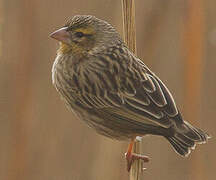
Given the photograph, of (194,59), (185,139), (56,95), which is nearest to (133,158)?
(185,139)

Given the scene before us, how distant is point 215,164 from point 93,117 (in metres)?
1.41

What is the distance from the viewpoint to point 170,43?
4.71 meters

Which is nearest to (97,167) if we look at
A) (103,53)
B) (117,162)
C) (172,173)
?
(117,162)

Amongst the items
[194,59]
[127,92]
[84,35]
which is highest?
[84,35]

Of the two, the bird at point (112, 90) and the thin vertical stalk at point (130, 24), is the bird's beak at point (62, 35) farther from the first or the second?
the thin vertical stalk at point (130, 24)

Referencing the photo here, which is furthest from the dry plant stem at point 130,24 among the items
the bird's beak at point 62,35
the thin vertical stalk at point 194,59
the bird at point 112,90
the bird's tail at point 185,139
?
the thin vertical stalk at point 194,59

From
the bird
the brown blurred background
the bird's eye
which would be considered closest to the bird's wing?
the bird

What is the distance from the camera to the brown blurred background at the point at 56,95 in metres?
3.76

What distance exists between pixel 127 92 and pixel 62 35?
0.50m

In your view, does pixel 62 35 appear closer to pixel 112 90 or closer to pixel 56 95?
pixel 112 90

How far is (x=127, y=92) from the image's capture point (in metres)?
3.45

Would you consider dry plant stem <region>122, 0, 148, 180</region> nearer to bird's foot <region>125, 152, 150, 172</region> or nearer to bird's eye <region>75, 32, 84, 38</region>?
bird's foot <region>125, 152, 150, 172</region>

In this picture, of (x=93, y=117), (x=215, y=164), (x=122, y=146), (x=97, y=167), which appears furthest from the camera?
(x=215, y=164)

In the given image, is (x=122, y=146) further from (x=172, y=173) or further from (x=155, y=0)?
(x=155, y=0)
